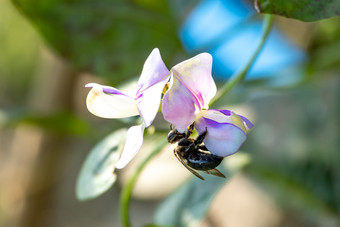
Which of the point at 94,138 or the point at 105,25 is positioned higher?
the point at 105,25

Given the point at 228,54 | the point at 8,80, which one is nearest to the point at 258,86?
the point at 228,54

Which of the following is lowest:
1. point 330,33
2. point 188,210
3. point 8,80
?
point 8,80

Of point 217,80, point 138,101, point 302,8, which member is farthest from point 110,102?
point 217,80

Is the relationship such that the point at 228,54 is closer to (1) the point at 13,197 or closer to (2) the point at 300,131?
(2) the point at 300,131

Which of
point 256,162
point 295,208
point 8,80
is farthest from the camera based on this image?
point 8,80

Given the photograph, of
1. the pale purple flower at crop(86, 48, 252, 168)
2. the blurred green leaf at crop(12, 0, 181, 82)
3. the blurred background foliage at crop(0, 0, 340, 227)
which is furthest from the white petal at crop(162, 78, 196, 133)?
the blurred green leaf at crop(12, 0, 181, 82)

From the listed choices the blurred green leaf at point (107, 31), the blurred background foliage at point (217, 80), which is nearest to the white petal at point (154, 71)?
the blurred background foliage at point (217, 80)

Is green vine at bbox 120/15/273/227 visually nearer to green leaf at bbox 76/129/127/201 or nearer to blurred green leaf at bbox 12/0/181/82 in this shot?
green leaf at bbox 76/129/127/201

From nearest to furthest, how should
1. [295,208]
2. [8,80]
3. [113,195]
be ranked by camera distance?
1. [295,208]
2. [113,195]
3. [8,80]
